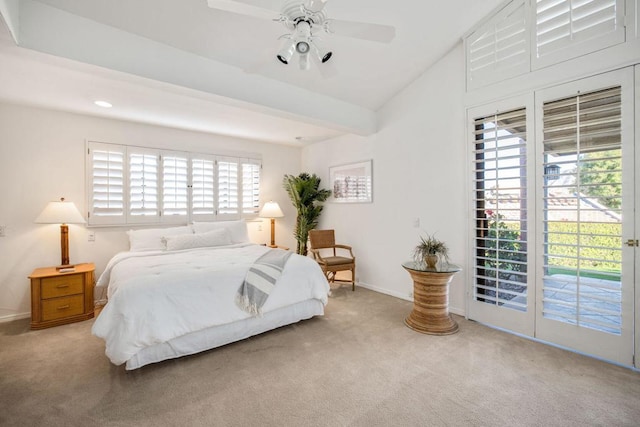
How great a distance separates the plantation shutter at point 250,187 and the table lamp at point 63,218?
7.93 ft

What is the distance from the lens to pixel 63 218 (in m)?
3.37

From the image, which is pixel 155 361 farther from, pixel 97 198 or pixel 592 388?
pixel 592 388

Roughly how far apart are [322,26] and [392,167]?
271cm

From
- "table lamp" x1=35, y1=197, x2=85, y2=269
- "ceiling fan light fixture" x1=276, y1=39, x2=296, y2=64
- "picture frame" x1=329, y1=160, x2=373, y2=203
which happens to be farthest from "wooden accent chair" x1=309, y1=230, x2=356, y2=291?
"table lamp" x1=35, y1=197, x2=85, y2=269

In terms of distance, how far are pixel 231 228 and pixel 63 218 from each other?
6.59ft

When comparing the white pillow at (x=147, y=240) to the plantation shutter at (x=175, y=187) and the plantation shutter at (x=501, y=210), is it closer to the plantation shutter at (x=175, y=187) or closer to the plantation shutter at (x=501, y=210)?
the plantation shutter at (x=175, y=187)

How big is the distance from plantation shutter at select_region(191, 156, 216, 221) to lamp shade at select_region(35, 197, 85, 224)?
152 centimetres

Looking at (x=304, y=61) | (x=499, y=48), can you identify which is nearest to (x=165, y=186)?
(x=304, y=61)

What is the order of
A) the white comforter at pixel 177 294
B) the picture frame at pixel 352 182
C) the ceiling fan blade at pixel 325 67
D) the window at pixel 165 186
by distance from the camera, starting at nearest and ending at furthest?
1. the ceiling fan blade at pixel 325 67
2. the white comforter at pixel 177 294
3. the window at pixel 165 186
4. the picture frame at pixel 352 182

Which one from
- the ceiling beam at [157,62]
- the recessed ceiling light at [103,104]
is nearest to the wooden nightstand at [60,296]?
the recessed ceiling light at [103,104]

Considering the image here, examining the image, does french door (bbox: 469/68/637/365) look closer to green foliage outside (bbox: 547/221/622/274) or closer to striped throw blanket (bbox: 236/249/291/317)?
green foliage outside (bbox: 547/221/622/274)

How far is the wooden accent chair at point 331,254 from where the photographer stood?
4.30 metres

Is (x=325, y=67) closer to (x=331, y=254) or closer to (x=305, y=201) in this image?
(x=305, y=201)

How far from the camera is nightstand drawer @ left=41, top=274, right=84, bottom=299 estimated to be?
3143 millimetres
